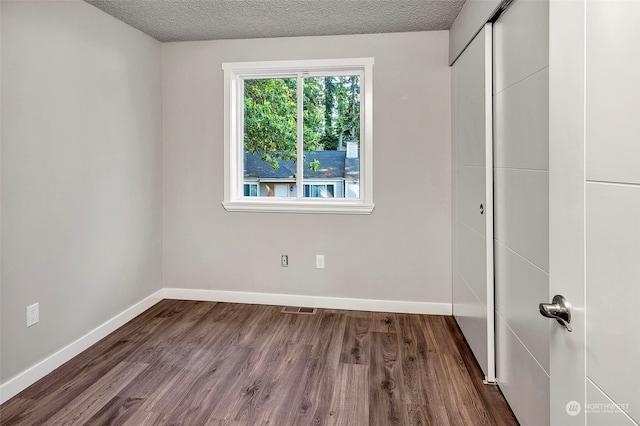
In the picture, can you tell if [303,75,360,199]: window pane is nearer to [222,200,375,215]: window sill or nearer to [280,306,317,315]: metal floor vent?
[222,200,375,215]: window sill

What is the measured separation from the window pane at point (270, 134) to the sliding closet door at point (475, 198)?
1.47 meters

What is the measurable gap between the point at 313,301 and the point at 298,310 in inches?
6.7

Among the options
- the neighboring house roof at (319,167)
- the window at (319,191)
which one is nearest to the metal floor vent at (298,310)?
the window at (319,191)

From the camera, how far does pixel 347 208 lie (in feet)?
11.4

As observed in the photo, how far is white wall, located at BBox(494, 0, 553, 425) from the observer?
1599mm

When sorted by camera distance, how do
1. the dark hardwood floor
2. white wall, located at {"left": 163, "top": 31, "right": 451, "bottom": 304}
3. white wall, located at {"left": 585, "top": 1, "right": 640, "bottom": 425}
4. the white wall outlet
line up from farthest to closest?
white wall, located at {"left": 163, "top": 31, "right": 451, "bottom": 304} → the white wall outlet → the dark hardwood floor → white wall, located at {"left": 585, "top": 1, "right": 640, "bottom": 425}

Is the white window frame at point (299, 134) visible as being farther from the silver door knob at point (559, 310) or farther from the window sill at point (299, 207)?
the silver door knob at point (559, 310)

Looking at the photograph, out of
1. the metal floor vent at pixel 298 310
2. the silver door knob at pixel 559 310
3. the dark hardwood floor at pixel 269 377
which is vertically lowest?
the dark hardwood floor at pixel 269 377

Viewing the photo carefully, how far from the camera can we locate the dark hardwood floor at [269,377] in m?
2.00

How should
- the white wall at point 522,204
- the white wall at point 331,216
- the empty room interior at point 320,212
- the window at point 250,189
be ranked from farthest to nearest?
the window at point 250,189 < the white wall at point 331,216 < the white wall at point 522,204 < the empty room interior at point 320,212

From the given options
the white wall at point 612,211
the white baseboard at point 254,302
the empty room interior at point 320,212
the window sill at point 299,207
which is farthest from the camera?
the window sill at point 299,207

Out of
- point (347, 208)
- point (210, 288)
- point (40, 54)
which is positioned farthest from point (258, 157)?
point (40, 54)

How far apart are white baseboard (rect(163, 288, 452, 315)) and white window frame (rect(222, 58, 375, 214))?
80 cm

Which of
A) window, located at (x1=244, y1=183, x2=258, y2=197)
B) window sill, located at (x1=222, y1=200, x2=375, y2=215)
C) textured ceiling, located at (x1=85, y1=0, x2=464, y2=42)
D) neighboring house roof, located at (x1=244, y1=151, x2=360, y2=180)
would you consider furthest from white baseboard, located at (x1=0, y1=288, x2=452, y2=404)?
textured ceiling, located at (x1=85, y1=0, x2=464, y2=42)
